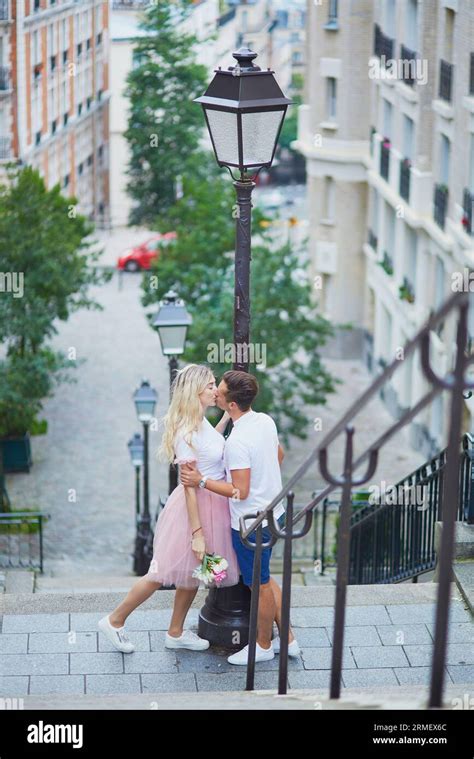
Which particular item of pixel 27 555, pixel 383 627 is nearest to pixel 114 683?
pixel 383 627

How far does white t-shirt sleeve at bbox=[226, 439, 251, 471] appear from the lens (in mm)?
6785

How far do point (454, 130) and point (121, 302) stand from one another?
15.9 meters

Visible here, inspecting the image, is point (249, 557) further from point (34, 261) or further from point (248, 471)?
point (34, 261)

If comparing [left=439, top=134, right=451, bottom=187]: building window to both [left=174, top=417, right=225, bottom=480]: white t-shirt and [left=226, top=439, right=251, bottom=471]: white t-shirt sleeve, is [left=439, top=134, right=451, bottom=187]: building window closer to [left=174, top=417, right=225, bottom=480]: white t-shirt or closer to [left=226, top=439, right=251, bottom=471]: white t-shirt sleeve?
[left=174, top=417, right=225, bottom=480]: white t-shirt

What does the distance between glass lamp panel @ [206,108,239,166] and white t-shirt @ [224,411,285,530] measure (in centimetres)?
169

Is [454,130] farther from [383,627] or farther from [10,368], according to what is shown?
[383,627]

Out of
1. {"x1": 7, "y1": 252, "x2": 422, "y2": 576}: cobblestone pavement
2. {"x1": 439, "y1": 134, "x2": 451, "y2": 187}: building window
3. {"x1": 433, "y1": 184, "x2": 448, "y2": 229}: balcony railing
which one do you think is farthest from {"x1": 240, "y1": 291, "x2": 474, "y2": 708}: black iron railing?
{"x1": 439, "y1": 134, "x2": 451, "y2": 187}: building window

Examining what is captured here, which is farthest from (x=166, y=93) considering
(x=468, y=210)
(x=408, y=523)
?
(x=408, y=523)

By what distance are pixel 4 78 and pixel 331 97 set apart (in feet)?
26.6

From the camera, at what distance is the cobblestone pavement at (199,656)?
702cm

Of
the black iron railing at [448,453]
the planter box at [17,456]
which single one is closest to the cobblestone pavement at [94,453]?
the planter box at [17,456]

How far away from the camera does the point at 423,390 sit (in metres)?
26.5

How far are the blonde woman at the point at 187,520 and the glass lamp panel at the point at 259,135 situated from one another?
1407 mm

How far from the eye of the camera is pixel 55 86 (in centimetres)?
3378
